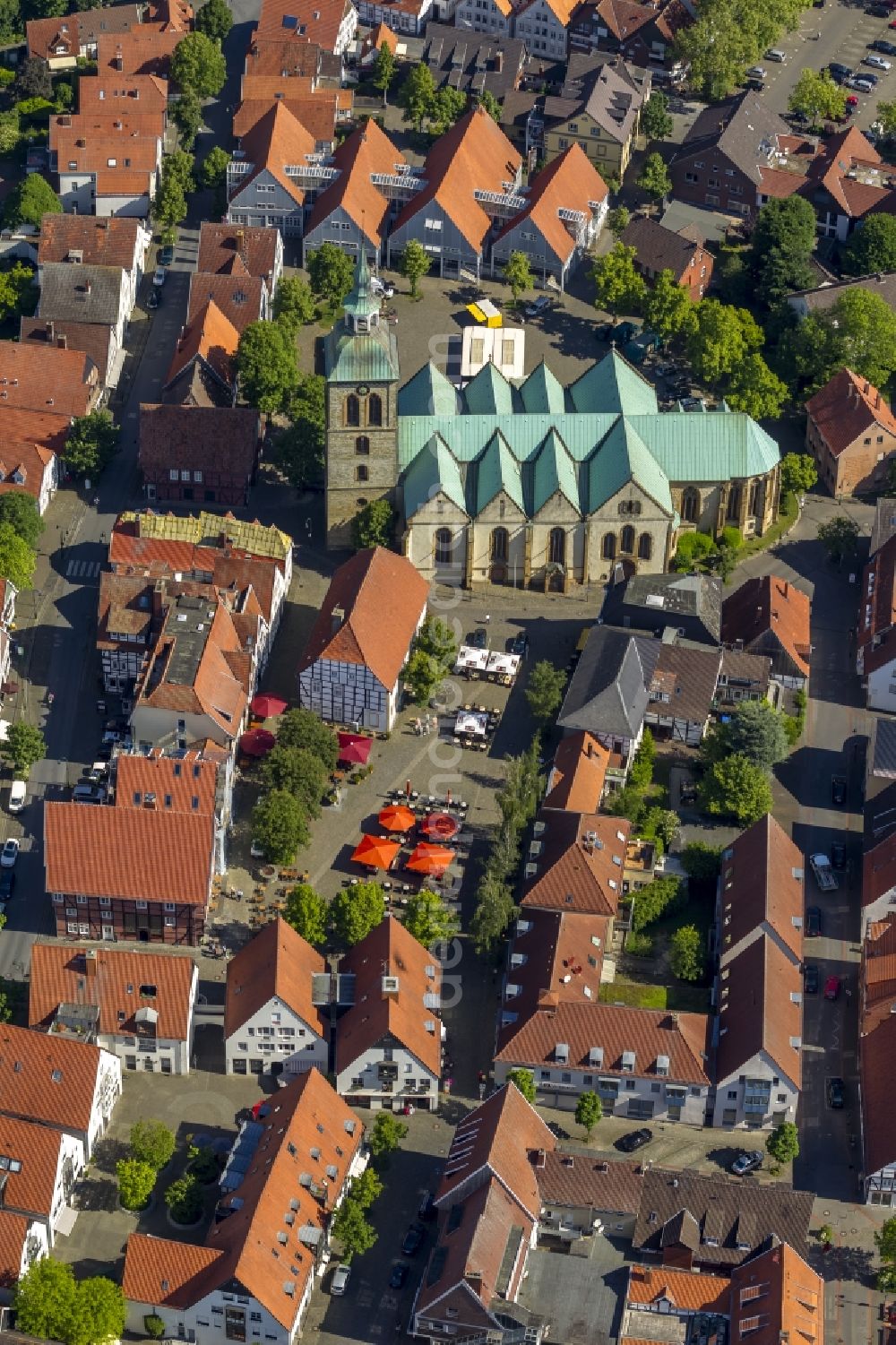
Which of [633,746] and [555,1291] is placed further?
[633,746]

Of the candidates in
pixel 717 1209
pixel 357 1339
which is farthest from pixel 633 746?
pixel 357 1339

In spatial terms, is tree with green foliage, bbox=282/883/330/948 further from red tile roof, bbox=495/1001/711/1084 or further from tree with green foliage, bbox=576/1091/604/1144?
tree with green foliage, bbox=576/1091/604/1144

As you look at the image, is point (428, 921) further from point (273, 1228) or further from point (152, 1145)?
point (273, 1228)

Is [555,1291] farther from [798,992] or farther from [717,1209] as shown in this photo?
[798,992]

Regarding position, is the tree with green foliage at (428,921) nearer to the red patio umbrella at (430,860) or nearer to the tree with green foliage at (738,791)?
the red patio umbrella at (430,860)

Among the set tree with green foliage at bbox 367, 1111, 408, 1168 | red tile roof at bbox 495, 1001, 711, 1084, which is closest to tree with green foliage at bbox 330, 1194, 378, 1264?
tree with green foliage at bbox 367, 1111, 408, 1168

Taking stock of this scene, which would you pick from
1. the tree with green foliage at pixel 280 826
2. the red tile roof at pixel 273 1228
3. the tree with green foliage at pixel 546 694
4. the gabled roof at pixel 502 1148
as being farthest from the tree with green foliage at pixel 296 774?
the gabled roof at pixel 502 1148
